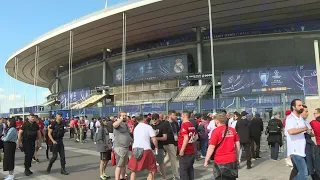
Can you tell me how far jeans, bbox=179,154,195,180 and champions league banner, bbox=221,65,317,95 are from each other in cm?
3176

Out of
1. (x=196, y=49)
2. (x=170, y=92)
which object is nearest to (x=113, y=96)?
(x=170, y=92)

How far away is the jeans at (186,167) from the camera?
661 cm

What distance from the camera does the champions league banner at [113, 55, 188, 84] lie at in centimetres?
4341

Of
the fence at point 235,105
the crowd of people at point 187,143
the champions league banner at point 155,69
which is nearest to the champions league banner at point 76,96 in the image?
the champions league banner at point 155,69

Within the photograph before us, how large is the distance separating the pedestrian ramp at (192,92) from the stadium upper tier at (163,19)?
25.4 ft

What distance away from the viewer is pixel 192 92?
39.7 m

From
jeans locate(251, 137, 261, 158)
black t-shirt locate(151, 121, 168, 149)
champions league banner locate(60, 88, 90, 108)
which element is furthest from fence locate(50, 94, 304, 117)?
champions league banner locate(60, 88, 90, 108)

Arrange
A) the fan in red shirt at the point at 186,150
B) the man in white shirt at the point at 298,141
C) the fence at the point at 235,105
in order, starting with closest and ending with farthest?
the man in white shirt at the point at 298,141, the fan in red shirt at the point at 186,150, the fence at the point at 235,105

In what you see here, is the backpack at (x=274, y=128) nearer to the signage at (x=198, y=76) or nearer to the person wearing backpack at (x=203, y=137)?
the person wearing backpack at (x=203, y=137)

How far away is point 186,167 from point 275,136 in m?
5.98

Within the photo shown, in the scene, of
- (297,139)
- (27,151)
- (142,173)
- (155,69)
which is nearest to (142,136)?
(297,139)

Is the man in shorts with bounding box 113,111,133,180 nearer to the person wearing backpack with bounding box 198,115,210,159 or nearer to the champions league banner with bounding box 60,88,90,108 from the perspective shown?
the person wearing backpack with bounding box 198,115,210,159

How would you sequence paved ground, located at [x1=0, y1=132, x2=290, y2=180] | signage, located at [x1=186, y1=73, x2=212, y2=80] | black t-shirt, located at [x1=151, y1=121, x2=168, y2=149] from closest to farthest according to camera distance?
black t-shirt, located at [x1=151, y1=121, x2=168, y2=149], paved ground, located at [x1=0, y1=132, x2=290, y2=180], signage, located at [x1=186, y1=73, x2=212, y2=80]

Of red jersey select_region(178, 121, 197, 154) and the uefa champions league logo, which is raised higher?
the uefa champions league logo
